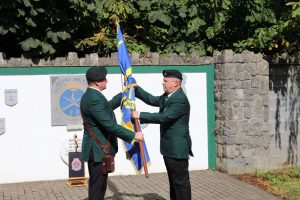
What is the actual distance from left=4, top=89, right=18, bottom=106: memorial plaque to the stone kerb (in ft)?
12.3

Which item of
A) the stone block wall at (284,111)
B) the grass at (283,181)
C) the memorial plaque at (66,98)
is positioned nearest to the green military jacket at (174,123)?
the grass at (283,181)

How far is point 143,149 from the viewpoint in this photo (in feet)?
22.0

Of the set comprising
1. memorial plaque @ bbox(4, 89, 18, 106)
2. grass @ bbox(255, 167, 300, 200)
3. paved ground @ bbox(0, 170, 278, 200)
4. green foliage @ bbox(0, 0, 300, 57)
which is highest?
green foliage @ bbox(0, 0, 300, 57)

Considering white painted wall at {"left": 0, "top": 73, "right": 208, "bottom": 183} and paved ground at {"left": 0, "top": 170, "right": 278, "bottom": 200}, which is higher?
white painted wall at {"left": 0, "top": 73, "right": 208, "bottom": 183}

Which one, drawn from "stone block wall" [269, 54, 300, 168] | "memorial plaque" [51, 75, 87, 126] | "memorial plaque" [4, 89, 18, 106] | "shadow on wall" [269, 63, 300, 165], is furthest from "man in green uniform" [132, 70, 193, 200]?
"shadow on wall" [269, 63, 300, 165]

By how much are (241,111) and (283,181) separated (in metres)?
1.50

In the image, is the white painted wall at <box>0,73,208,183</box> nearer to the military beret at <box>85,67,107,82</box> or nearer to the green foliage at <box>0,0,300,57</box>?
the green foliage at <box>0,0,300,57</box>

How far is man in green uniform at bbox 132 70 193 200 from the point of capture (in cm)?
626

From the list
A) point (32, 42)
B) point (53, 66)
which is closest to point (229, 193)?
point (53, 66)

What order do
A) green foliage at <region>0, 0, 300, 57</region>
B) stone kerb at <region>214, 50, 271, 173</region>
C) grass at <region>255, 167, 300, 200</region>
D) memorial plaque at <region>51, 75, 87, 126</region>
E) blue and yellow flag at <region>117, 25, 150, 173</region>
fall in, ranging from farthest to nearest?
stone kerb at <region>214, 50, 271, 173</region>, green foliage at <region>0, 0, 300, 57</region>, memorial plaque at <region>51, 75, 87, 126</region>, grass at <region>255, 167, 300, 200</region>, blue and yellow flag at <region>117, 25, 150, 173</region>

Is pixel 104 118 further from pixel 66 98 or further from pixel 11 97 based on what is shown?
pixel 11 97

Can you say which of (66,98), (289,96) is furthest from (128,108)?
(289,96)

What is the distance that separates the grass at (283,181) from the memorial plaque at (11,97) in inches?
180

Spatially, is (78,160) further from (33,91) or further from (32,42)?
(32,42)
